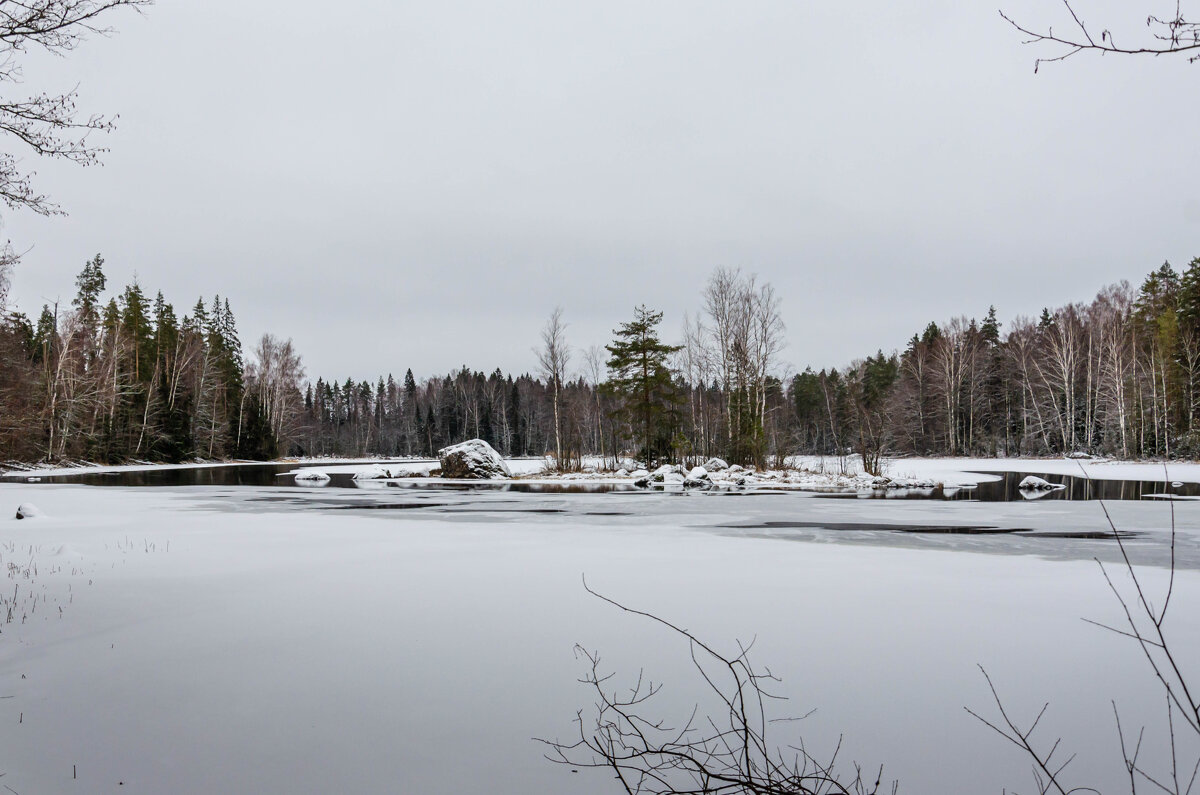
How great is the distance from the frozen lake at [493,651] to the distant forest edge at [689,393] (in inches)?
786

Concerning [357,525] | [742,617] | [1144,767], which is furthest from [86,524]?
[1144,767]

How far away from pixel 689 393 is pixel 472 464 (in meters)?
18.4

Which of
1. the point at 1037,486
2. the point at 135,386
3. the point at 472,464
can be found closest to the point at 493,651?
the point at 1037,486

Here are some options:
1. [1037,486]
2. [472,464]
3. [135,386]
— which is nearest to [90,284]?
[135,386]

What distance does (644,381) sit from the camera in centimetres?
3259

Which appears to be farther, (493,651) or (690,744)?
(493,651)

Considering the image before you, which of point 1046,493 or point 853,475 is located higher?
point 853,475

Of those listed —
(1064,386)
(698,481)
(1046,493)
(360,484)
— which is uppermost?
(1064,386)

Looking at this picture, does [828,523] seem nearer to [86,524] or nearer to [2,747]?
[2,747]

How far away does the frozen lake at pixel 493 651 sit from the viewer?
2.78 meters

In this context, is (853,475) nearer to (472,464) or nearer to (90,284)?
(472,464)

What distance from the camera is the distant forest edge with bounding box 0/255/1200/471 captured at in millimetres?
31250

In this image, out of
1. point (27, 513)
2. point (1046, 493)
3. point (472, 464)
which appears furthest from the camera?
point (472, 464)

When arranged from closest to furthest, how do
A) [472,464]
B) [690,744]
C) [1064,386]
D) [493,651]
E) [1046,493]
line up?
1. [690,744]
2. [493,651]
3. [1046,493]
4. [472,464]
5. [1064,386]
